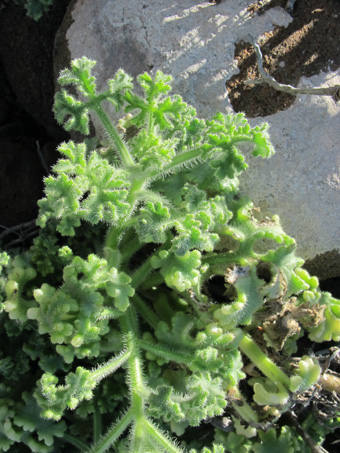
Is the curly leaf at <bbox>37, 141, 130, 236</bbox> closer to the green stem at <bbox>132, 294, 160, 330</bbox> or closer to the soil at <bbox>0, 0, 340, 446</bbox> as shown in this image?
the green stem at <bbox>132, 294, 160, 330</bbox>

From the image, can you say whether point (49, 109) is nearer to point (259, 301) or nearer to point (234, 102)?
point (234, 102)

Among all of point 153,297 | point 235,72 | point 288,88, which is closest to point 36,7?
point 235,72

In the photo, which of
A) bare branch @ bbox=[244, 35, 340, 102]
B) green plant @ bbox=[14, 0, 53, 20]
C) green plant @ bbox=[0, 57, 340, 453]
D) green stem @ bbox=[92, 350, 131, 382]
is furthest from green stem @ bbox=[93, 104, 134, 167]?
green plant @ bbox=[14, 0, 53, 20]

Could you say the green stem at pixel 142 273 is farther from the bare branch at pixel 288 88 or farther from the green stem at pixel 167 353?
the bare branch at pixel 288 88

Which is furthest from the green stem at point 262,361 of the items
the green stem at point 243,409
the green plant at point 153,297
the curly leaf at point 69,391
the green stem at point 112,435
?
the curly leaf at point 69,391

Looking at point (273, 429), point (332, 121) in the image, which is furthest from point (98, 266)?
point (332, 121)

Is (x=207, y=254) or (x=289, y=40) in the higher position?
(x=289, y=40)

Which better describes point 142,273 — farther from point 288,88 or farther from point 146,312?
point 288,88
